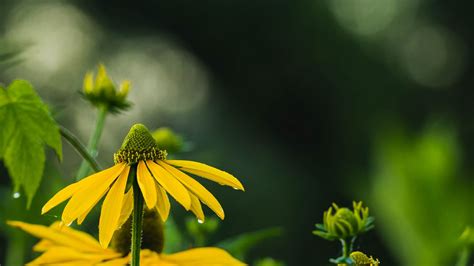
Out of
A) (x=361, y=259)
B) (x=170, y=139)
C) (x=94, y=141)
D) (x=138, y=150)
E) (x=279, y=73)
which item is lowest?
(x=361, y=259)

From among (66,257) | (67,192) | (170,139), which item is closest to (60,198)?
(67,192)

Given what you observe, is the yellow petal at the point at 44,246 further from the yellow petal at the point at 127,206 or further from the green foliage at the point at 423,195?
the green foliage at the point at 423,195

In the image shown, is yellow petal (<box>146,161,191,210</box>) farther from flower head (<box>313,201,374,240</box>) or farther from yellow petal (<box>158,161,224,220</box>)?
flower head (<box>313,201,374,240</box>)

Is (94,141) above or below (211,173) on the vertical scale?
above

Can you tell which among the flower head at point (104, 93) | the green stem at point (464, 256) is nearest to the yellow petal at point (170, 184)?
the green stem at point (464, 256)

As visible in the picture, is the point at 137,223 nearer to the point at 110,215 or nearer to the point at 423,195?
the point at 110,215

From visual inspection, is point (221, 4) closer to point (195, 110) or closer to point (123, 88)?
point (195, 110)
